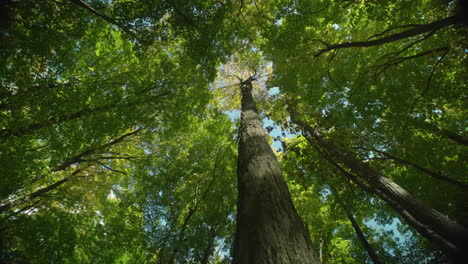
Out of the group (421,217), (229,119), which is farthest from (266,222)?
(229,119)

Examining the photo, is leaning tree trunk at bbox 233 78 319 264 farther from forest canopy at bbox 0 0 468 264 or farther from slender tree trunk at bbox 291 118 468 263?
slender tree trunk at bbox 291 118 468 263

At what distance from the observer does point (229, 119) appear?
1144cm

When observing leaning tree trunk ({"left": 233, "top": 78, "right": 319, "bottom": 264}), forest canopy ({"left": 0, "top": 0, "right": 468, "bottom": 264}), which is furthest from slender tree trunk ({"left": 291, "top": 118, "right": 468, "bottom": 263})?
leaning tree trunk ({"left": 233, "top": 78, "right": 319, "bottom": 264})

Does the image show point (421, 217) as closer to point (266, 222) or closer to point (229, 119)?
point (266, 222)

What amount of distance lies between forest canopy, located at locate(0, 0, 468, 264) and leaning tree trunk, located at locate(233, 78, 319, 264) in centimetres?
1

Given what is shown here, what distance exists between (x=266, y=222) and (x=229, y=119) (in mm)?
9847

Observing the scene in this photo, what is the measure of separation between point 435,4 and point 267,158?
4354 millimetres

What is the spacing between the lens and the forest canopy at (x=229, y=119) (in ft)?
11.6

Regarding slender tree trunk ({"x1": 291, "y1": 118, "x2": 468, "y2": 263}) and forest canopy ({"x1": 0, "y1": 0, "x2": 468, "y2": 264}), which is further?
forest canopy ({"x1": 0, "y1": 0, "x2": 468, "y2": 264})

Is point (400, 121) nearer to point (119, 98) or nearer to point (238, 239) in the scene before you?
point (238, 239)

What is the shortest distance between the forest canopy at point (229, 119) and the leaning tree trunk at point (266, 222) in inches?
0.6

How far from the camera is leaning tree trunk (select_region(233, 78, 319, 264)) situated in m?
1.50

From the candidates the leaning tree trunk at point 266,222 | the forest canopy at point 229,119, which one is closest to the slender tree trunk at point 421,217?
the forest canopy at point 229,119

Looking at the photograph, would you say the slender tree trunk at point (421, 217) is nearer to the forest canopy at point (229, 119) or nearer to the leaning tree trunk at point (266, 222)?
the forest canopy at point (229, 119)
